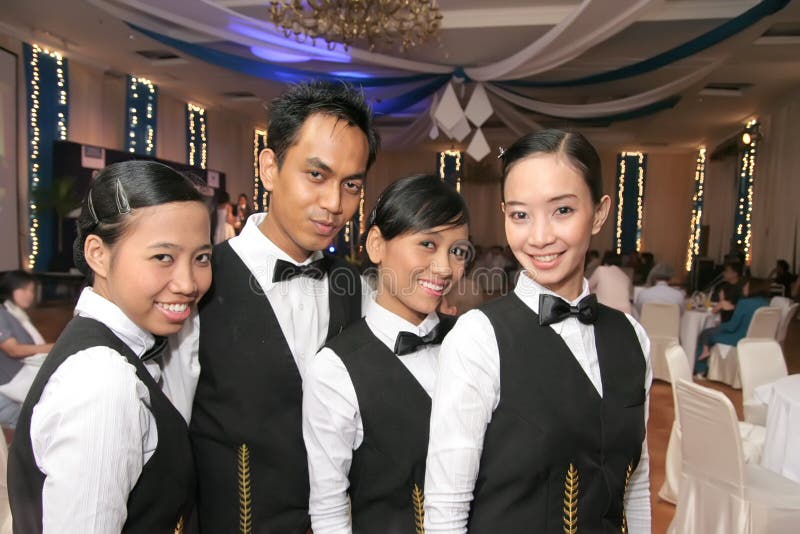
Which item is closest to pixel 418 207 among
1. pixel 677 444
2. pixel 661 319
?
pixel 677 444

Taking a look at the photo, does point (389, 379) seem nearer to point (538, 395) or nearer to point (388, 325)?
point (388, 325)

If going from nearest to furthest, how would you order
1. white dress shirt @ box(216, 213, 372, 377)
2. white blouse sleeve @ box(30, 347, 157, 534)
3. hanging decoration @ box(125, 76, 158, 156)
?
white blouse sleeve @ box(30, 347, 157, 534)
white dress shirt @ box(216, 213, 372, 377)
hanging decoration @ box(125, 76, 158, 156)

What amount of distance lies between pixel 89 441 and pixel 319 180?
0.72m

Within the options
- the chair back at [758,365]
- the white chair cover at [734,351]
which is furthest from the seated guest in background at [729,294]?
the chair back at [758,365]

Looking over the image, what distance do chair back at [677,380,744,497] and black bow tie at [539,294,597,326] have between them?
1910 millimetres

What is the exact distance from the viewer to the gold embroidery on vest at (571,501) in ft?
3.45

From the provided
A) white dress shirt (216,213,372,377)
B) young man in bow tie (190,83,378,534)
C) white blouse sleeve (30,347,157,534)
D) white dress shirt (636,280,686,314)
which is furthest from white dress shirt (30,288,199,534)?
white dress shirt (636,280,686,314)

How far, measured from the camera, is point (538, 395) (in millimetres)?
1059

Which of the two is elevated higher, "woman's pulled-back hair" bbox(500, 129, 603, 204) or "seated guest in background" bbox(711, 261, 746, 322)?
"woman's pulled-back hair" bbox(500, 129, 603, 204)

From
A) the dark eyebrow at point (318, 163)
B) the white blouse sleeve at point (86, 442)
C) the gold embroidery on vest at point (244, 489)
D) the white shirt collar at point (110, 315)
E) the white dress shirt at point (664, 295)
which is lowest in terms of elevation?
the white dress shirt at point (664, 295)

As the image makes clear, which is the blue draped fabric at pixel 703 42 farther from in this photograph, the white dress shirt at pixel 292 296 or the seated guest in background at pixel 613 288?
the white dress shirt at pixel 292 296

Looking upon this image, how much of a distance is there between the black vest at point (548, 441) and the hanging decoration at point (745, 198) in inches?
498

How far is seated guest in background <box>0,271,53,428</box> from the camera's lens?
344 centimetres

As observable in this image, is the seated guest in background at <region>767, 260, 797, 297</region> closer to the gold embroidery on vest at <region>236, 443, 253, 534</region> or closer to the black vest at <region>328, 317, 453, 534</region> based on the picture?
the black vest at <region>328, 317, 453, 534</region>
